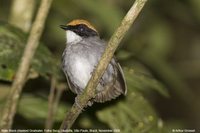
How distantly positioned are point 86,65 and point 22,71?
580mm

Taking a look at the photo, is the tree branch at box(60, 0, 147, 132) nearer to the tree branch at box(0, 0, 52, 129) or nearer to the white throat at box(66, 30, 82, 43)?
the tree branch at box(0, 0, 52, 129)

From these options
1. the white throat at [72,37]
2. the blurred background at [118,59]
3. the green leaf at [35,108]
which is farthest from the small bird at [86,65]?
the green leaf at [35,108]

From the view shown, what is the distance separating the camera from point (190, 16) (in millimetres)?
7055

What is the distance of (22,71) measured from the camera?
403cm

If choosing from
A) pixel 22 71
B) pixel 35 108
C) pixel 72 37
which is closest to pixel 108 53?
pixel 22 71

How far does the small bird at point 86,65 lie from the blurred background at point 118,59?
107 mm

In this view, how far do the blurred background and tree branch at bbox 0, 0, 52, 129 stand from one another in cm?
14

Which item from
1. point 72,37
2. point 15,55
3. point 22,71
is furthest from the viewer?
point 72,37

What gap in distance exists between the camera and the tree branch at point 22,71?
3955 mm

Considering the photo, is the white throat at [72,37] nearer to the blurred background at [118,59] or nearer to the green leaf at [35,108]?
the blurred background at [118,59]

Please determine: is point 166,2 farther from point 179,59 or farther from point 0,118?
point 0,118

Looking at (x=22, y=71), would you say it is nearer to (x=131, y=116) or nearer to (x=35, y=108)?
(x=35, y=108)

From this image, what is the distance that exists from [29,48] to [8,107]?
0.47m

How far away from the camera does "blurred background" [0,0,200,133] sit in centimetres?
436
